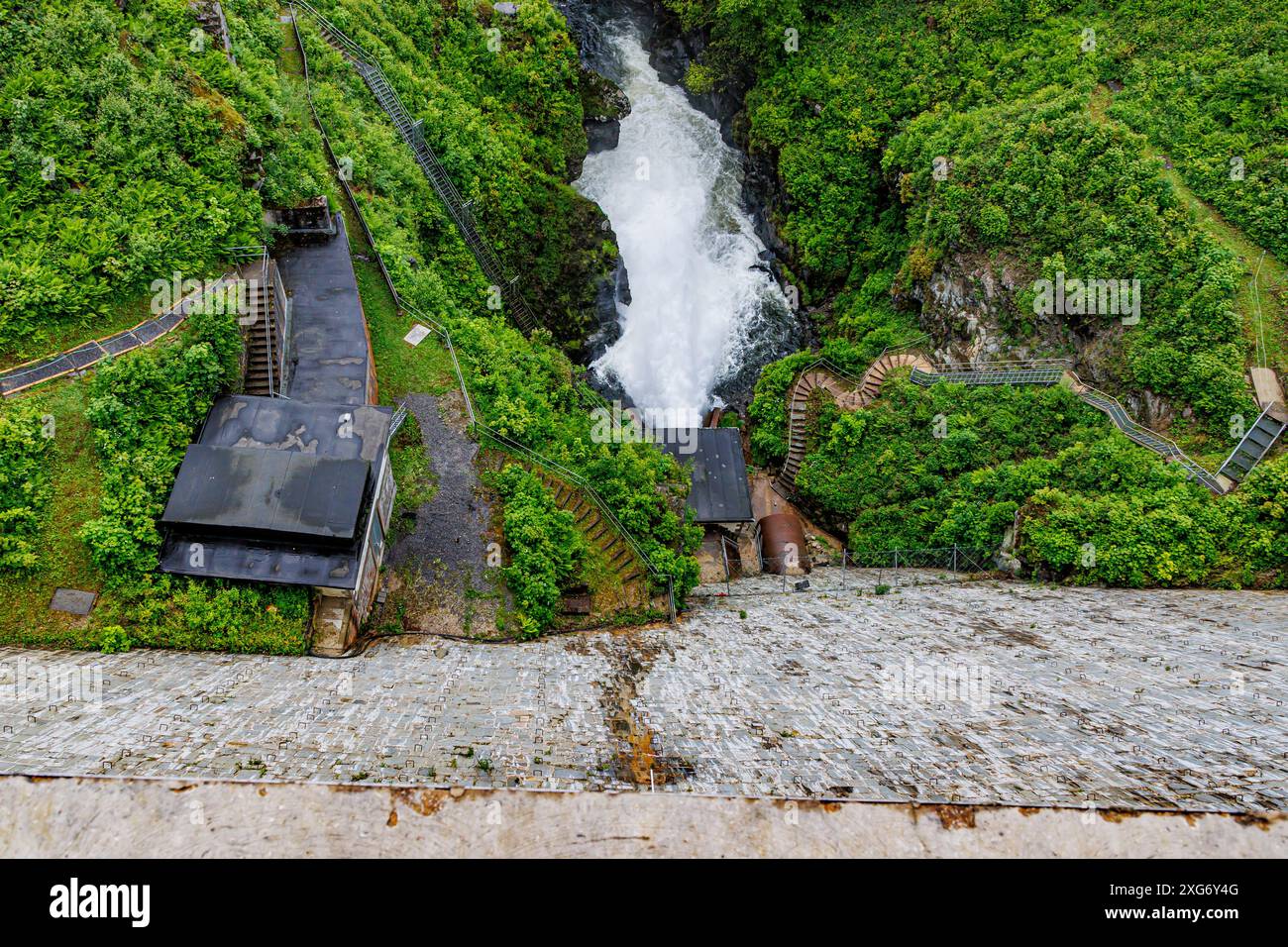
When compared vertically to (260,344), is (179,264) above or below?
above

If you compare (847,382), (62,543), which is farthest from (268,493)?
(847,382)

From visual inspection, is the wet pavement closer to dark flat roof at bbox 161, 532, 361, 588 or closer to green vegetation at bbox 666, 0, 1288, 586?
dark flat roof at bbox 161, 532, 361, 588

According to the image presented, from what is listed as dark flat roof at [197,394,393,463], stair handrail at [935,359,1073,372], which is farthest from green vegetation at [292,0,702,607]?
stair handrail at [935,359,1073,372]

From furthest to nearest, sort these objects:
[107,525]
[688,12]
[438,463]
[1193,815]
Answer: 1. [688,12]
2. [438,463]
3. [107,525]
4. [1193,815]

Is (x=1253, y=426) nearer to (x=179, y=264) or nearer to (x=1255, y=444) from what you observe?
(x=1255, y=444)

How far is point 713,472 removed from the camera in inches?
1068

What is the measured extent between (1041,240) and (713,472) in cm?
1710

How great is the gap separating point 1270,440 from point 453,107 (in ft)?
114

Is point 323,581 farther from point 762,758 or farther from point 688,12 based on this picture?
point 688,12

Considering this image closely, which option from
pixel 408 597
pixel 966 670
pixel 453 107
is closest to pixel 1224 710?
pixel 966 670

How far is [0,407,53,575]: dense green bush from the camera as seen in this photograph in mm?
13906

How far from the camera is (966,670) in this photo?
14438 millimetres

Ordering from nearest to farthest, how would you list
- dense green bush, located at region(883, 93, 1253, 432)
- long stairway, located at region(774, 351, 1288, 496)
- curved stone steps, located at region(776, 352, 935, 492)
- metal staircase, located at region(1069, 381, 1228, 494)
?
long stairway, located at region(774, 351, 1288, 496) < metal staircase, located at region(1069, 381, 1228, 494) < dense green bush, located at region(883, 93, 1253, 432) < curved stone steps, located at region(776, 352, 935, 492)

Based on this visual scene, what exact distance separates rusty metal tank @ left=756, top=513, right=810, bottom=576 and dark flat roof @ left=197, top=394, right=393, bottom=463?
660 inches
